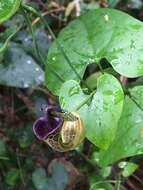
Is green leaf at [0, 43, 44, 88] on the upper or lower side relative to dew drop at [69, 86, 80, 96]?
lower

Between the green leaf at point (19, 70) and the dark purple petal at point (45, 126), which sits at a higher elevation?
the dark purple petal at point (45, 126)

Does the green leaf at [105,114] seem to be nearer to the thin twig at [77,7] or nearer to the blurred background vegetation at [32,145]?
the blurred background vegetation at [32,145]

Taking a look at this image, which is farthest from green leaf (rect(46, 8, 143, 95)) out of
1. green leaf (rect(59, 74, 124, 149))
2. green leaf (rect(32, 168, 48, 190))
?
green leaf (rect(32, 168, 48, 190))

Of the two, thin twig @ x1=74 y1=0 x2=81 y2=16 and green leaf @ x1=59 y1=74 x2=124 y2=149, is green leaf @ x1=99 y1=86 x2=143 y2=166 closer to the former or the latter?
green leaf @ x1=59 y1=74 x2=124 y2=149

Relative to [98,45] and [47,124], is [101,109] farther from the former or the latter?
[98,45]

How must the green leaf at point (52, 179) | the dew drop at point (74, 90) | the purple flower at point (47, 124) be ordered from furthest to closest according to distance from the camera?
the green leaf at point (52, 179)
the dew drop at point (74, 90)
the purple flower at point (47, 124)

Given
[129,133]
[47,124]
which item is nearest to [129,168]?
[129,133]

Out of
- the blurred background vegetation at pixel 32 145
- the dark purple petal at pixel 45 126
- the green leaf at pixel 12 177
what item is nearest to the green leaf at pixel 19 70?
the blurred background vegetation at pixel 32 145
